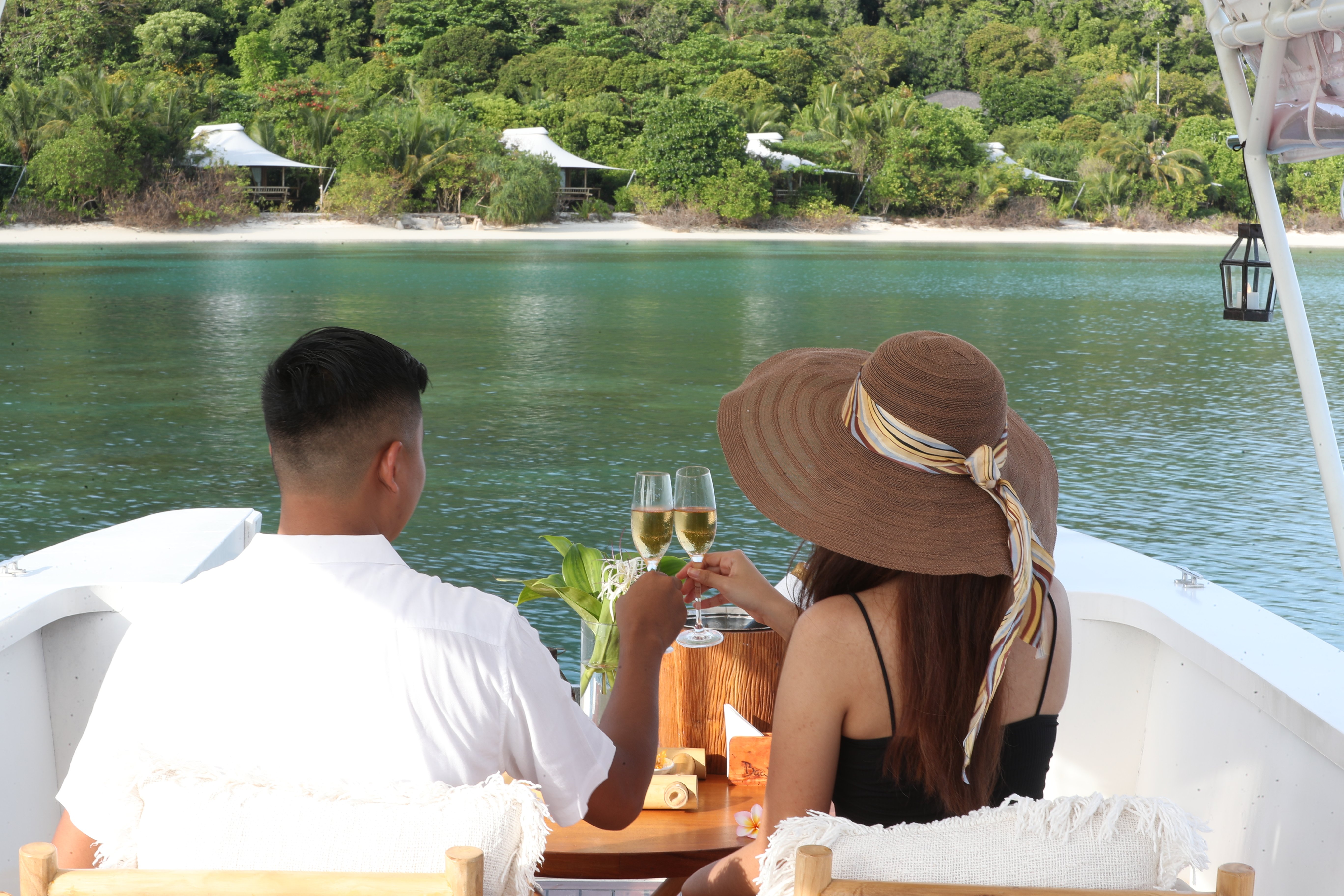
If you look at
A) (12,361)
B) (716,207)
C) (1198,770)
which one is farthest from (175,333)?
(716,207)

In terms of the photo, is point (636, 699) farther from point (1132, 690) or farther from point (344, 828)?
point (1132, 690)

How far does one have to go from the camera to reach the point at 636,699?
1.14 m

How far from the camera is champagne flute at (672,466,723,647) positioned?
53.9 inches

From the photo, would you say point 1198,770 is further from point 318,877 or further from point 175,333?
point 175,333

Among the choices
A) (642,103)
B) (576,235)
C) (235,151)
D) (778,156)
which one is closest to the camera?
(235,151)

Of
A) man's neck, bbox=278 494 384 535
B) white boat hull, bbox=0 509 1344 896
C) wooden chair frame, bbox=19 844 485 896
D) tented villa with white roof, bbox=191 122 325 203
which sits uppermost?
tented villa with white roof, bbox=191 122 325 203

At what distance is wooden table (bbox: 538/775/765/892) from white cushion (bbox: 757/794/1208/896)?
0.97 ft

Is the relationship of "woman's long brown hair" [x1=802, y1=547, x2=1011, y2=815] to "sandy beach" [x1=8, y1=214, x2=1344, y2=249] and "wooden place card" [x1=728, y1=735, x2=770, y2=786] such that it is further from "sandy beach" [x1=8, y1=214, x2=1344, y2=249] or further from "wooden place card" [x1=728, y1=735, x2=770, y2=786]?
"sandy beach" [x1=8, y1=214, x2=1344, y2=249]

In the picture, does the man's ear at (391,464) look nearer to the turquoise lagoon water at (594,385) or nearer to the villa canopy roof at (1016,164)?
the turquoise lagoon water at (594,385)

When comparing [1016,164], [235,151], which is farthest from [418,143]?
[1016,164]

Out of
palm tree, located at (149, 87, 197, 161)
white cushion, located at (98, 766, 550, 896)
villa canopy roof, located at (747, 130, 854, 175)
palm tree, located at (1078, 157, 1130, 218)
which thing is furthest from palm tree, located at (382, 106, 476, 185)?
white cushion, located at (98, 766, 550, 896)

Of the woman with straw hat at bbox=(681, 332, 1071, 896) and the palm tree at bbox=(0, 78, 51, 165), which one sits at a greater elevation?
the palm tree at bbox=(0, 78, 51, 165)

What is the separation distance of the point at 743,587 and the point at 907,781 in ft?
0.99

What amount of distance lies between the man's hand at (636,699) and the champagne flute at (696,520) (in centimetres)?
14
